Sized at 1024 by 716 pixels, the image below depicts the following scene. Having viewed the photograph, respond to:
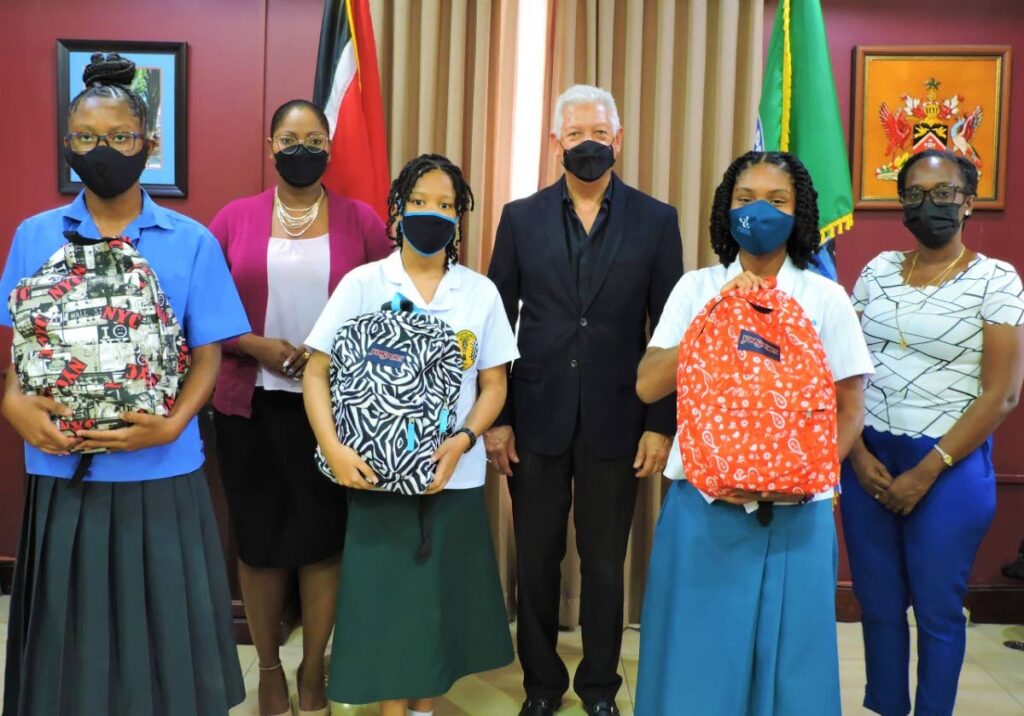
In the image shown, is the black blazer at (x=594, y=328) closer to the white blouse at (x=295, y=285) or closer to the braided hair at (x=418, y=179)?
the braided hair at (x=418, y=179)

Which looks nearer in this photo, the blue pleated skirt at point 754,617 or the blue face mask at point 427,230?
the blue pleated skirt at point 754,617

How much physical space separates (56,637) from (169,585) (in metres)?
0.24

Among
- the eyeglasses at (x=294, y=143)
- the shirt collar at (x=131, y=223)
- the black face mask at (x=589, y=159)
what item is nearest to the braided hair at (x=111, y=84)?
the shirt collar at (x=131, y=223)

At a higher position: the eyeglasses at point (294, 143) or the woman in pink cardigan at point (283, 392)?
the eyeglasses at point (294, 143)

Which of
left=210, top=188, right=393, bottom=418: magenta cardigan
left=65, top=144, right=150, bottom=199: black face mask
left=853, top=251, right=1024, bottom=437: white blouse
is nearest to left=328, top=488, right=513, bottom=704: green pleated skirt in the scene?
left=210, top=188, right=393, bottom=418: magenta cardigan

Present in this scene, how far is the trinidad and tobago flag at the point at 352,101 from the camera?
9.62ft

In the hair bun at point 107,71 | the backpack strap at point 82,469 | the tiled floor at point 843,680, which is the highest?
the hair bun at point 107,71

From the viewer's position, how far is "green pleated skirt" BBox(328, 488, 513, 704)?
7.14 ft

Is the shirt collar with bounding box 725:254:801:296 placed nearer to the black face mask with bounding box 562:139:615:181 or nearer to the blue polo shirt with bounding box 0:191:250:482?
the black face mask with bounding box 562:139:615:181

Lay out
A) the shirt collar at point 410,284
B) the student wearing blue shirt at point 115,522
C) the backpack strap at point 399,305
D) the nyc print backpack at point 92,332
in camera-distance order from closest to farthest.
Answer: the nyc print backpack at point 92,332
the student wearing blue shirt at point 115,522
the backpack strap at point 399,305
the shirt collar at point 410,284

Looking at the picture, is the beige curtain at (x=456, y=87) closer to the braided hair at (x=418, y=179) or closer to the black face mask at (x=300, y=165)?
the black face mask at (x=300, y=165)

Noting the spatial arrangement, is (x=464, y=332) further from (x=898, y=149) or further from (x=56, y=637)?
(x=898, y=149)

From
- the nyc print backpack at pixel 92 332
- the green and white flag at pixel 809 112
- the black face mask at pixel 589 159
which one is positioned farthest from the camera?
the green and white flag at pixel 809 112

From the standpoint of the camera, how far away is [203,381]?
1982 millimetres
